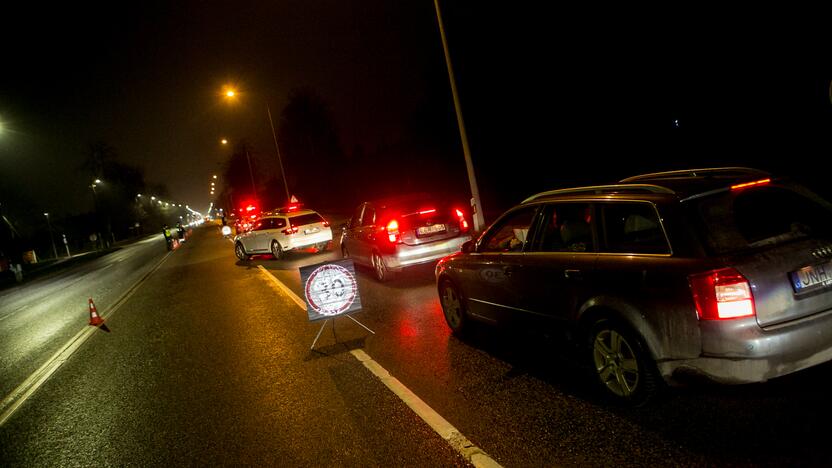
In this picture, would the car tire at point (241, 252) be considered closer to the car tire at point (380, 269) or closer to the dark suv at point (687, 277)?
the car tire at point (380, 269)

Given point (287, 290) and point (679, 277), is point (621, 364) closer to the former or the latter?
point (679, 277)

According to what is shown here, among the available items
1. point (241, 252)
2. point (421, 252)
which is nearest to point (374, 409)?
point (421, 252)

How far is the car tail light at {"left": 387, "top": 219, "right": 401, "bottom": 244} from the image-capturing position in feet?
34.1

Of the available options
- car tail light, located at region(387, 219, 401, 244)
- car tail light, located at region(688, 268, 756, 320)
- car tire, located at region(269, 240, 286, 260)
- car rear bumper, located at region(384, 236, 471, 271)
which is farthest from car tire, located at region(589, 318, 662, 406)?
car tire, located at region(269, 240, 286, 260)

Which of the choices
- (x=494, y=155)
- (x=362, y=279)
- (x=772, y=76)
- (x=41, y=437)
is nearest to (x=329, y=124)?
(x=494, y=155)

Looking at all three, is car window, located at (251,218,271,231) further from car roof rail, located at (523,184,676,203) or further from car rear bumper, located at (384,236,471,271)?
car roof rail, located at (523,184,676,203)

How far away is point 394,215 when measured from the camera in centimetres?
1052

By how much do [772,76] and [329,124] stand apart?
56.8 meters

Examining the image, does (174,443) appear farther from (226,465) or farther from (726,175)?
(726,175)

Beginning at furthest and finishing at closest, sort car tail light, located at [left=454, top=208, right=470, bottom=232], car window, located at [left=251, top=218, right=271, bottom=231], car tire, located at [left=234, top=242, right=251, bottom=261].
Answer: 1. car tire, located at [left=234, top=242, right=251, bottom=261]
2. car window, located at [left=251, top=218, right=271, bottom=231]
3. car tail light, located at [left=454, top=208, right=470, bottom=232]

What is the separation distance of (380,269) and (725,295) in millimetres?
8342

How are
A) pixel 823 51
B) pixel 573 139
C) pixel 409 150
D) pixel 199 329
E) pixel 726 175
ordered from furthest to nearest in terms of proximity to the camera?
1. pixel 409 150
2. pixel 573 139
3. pixel 823 51
4. pixel 199 329
5. pixel 726 175

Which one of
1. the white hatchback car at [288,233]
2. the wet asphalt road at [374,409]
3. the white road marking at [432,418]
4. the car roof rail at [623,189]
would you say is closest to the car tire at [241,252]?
the white hatchback car at [288,233]

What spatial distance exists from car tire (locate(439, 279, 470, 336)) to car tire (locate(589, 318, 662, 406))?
2197mm
